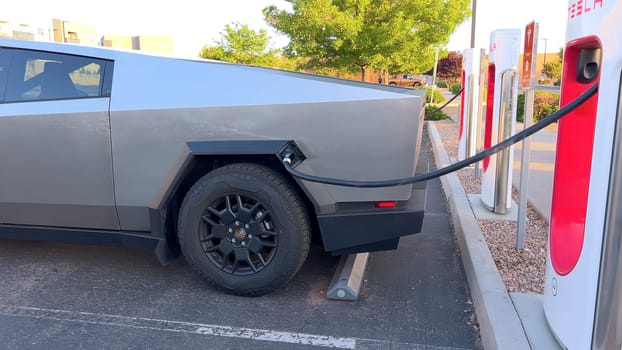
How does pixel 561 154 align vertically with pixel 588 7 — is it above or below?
below

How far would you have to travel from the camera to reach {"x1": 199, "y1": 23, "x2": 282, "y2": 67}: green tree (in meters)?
28.4

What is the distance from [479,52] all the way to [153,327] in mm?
6658

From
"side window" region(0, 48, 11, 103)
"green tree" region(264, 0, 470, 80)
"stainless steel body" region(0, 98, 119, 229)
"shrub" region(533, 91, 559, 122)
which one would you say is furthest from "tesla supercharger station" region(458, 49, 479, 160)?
"green tree" region(264, 0, 470, 80)

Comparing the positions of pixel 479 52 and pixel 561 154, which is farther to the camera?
pixel 479 52

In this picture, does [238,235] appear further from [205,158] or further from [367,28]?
[367,28]

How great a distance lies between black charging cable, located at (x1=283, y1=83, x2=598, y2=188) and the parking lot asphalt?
97cm

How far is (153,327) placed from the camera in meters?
3.22

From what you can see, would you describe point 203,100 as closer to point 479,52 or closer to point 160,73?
point 160,73

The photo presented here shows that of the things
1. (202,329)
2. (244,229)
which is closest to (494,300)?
(244,229)

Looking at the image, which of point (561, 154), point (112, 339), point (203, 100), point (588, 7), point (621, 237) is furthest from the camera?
point (203, 100)

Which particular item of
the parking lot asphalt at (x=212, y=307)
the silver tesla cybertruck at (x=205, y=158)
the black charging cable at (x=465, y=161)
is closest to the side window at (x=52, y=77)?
the silver tesla cybertruck at (x=205, y=158)

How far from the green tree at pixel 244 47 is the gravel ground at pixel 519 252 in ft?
81.0

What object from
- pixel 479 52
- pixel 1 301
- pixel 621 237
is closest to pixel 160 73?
pixel 1 301

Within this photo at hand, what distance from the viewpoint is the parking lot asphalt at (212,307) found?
121 inches
